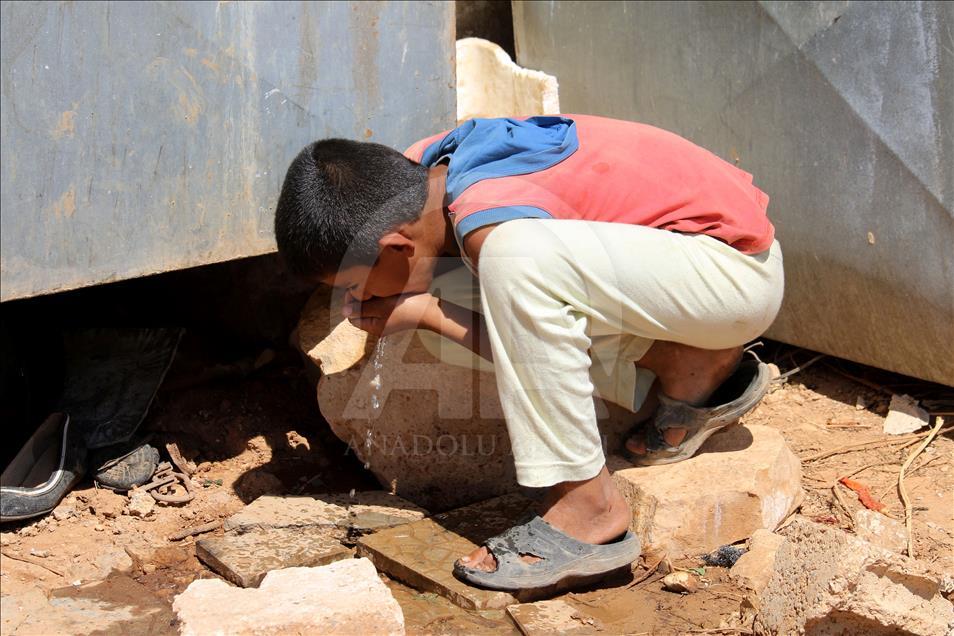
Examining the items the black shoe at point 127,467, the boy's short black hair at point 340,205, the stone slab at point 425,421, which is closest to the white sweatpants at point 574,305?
the boy's short black hair at point 340,205

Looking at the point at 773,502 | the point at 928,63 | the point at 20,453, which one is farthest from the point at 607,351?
the point at 20,453

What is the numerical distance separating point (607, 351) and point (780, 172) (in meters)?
1.11

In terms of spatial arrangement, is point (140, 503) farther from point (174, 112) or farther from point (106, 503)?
point (174, 112)

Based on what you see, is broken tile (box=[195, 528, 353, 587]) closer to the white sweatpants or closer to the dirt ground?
the dirt ground

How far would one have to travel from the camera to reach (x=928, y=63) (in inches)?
123

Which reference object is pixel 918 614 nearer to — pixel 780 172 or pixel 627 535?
pixel 627 535

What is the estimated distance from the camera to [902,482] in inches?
127

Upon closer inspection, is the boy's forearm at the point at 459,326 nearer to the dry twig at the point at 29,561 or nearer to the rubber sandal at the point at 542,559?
the rubber sandal at the point at 542,559

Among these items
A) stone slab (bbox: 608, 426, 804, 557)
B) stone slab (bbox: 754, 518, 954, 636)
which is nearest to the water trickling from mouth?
stone slab (bbox: 608, 426, 804, 557)

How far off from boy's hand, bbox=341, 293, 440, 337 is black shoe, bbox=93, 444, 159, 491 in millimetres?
900

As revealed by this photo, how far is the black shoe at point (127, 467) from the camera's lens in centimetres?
320

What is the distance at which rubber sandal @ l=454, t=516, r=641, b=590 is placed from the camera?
2619 millimetres

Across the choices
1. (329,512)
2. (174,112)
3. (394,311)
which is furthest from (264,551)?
(174,112)

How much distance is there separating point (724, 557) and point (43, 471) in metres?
2.02
